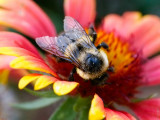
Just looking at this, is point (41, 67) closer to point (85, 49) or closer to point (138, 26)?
point (85, 49)

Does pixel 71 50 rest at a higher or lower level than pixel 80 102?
higher

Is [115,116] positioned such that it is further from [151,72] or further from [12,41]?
[151,72]

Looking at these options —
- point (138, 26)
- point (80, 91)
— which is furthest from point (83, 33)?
point (138, 26)

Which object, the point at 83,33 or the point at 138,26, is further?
the point at 138,26

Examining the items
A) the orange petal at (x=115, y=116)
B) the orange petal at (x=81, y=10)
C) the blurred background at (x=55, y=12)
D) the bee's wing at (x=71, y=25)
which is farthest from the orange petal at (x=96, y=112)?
the blurred background at (x=55, y=12)

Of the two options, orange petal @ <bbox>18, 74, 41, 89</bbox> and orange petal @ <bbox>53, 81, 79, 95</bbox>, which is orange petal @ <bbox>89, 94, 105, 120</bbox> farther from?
orange petal @ <bbox>18, 74, 41, 89</bbox>

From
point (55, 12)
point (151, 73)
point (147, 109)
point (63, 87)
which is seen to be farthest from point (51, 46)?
point (55, 12)

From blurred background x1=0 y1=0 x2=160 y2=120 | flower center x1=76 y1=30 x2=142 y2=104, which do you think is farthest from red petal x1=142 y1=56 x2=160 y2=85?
blurred background x1=0 y1=0 x2=160 y2=120
